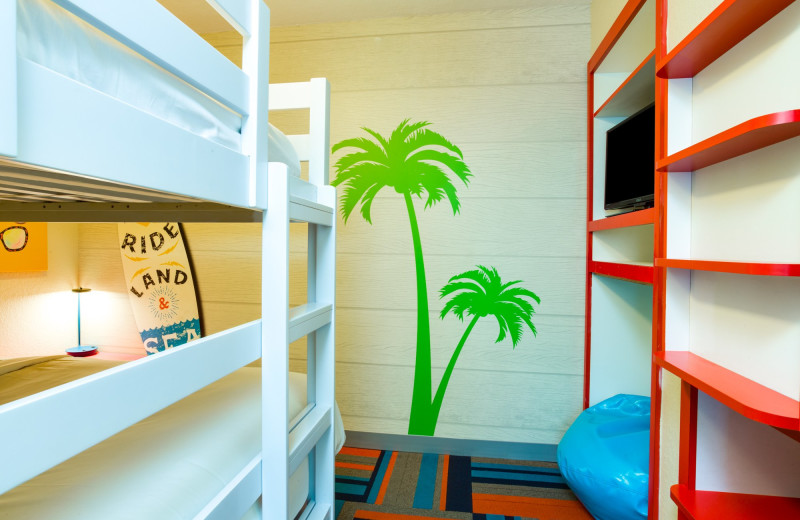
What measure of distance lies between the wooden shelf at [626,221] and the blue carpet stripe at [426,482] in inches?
51.4

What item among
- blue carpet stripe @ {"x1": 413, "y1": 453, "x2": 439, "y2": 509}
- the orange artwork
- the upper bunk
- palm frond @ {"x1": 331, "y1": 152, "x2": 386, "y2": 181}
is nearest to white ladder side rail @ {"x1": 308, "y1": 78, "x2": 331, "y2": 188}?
the upper bunk

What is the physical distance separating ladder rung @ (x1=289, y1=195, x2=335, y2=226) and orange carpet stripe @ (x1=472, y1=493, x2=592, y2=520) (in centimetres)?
128

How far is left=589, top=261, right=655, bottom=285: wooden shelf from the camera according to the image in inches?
52.3

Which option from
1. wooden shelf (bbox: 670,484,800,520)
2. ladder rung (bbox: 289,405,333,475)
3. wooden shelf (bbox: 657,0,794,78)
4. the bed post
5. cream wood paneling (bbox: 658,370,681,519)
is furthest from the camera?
cream wood paneling (bbox: 658,370,681,519)

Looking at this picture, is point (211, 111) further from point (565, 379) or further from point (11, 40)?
point (565, 379)

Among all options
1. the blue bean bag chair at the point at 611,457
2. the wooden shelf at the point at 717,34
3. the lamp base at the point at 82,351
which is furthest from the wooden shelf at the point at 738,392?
the lamp base at the point at 82,351

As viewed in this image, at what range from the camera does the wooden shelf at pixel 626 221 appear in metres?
1.28

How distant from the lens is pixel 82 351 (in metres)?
2.23

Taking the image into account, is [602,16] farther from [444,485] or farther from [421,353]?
[444,485]

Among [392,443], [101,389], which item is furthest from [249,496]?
[392,443]

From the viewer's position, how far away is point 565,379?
205cm

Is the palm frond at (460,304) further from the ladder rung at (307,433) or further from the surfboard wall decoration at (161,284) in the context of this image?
the surfboard wall decoration at (161,284)

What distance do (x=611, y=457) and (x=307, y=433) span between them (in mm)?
1076

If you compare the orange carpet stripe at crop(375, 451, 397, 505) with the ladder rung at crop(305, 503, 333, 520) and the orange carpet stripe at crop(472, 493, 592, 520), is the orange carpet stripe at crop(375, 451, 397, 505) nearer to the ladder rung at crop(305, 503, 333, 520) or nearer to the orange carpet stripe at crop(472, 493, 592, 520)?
the orange carpet stripe at crop(472, 493, 592, 520)
